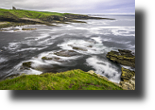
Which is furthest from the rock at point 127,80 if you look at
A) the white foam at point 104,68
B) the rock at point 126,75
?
the white foam at point 104,68

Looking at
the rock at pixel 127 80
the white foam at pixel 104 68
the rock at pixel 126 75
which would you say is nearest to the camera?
the rock at pixel 127 80

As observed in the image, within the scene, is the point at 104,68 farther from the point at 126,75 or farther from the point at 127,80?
the point at 127,80

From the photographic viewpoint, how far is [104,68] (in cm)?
1695

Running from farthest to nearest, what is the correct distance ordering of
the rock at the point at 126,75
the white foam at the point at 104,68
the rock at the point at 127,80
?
1. the white foam at the point at 104,68
2. the rock at the point at 126,75
3. the rock at the point at 127,80

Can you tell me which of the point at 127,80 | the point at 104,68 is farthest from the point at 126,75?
the point at 104,68

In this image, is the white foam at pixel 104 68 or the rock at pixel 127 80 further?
the white foam at pixel 104 68

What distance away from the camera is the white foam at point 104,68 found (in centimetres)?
1488

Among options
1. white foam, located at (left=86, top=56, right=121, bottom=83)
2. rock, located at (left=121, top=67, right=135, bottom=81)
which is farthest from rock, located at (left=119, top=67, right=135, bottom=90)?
white foam, located at (left=86, top=56, right=121, bottom=83)

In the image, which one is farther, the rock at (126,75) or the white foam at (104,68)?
the white foam at (104,68)

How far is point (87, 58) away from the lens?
69.1 ft

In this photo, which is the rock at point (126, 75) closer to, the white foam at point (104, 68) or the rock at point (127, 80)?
the rock at point (127, 80)

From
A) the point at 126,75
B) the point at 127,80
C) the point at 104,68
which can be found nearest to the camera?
the point at 127,80

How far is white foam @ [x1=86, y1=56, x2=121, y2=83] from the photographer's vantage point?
586 inches
